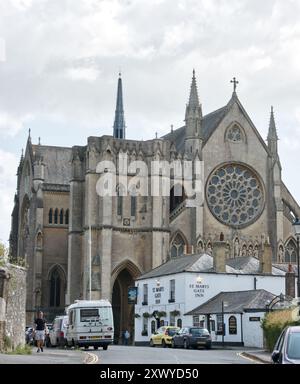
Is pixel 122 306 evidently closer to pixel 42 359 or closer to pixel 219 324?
pixel 219 324

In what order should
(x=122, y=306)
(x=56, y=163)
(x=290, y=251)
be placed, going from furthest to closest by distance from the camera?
(x=56, y=163), (x=290, y=251), (x=122, y=306)

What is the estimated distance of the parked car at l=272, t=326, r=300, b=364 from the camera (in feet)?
48.1

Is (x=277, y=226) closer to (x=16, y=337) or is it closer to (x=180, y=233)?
(x=180, y=233)

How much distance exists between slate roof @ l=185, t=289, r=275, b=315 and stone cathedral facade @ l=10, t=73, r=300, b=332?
16097mm

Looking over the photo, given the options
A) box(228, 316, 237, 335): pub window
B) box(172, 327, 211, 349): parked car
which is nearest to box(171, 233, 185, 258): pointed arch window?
box(228, 316, 237, 335): pub window

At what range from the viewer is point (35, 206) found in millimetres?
83000

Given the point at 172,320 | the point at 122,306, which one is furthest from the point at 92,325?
the point at 122,306

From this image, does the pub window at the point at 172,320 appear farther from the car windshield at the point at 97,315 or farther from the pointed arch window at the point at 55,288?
the pointed arch window at the point at 55,288

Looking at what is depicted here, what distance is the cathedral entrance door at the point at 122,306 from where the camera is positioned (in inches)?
2945

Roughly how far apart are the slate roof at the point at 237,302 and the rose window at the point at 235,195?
65.0 ft

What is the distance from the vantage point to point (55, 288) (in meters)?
80.9

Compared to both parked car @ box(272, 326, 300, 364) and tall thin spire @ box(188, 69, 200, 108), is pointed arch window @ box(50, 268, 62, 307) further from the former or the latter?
parked car @ box(272, 326, 300, 364)

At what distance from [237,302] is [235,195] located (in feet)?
85.8

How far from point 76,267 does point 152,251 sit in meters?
7.54
